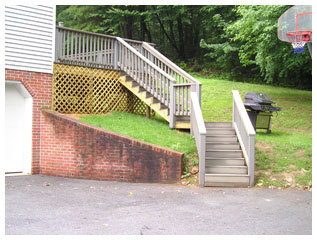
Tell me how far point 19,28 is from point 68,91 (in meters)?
2.49

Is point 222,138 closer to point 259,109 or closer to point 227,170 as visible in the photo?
point 227,170

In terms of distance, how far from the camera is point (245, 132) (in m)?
9.53

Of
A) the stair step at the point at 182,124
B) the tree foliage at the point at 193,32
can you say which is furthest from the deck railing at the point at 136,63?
the tree foliage at the point at 193,32

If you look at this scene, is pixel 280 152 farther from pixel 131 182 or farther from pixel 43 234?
pixel 43 234

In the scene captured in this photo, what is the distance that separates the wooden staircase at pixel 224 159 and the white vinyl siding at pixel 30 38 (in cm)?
551

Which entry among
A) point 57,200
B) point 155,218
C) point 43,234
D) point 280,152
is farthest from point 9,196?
point 280,152

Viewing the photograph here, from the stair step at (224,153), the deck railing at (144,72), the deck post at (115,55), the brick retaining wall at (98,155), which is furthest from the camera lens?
the deck post at (115,55)

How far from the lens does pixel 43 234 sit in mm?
5281

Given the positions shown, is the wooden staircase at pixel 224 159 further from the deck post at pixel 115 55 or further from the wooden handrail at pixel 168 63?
the deck post at pixel 115 55

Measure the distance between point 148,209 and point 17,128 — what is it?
580cm

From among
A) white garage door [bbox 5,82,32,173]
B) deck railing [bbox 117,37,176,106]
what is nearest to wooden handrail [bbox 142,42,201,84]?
deck railing [bbox 117,37,176,106]

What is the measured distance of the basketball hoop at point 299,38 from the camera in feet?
27.7
